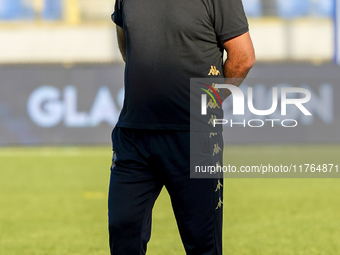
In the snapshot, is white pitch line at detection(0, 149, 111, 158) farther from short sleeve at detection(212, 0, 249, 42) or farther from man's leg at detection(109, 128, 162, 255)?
short sleeve at detection(212, 0, 249, 42)

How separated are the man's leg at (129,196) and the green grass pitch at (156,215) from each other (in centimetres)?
160

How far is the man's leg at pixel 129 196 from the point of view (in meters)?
2.43

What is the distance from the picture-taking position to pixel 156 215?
5293 mm

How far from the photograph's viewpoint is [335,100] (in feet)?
43.1

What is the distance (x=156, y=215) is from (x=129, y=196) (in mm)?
2917

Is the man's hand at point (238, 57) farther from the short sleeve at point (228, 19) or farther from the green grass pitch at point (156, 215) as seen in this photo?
the green grass pitch at point (156, 215)

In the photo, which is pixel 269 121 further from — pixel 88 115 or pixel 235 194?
pixel 235 194

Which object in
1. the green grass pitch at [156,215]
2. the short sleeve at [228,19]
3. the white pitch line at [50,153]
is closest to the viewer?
the short sleeve at [228,19]

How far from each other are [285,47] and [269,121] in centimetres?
462

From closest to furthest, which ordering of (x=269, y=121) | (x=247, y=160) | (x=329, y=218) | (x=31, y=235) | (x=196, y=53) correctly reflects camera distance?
1. (x=196, y=53)
2. (x=31, y=235)
3. (x=329, y=218)
4. (x=247, y=160)
5. (x=269, y=121)

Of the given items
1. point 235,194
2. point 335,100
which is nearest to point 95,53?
point 335,100

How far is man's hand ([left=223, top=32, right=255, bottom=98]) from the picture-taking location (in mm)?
2426

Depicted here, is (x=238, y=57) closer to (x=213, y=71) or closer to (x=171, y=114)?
(x=213, y=71)

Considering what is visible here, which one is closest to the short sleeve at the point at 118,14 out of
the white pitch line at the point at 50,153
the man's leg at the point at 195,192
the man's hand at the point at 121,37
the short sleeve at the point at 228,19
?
the man's hand at the point at 121,37
